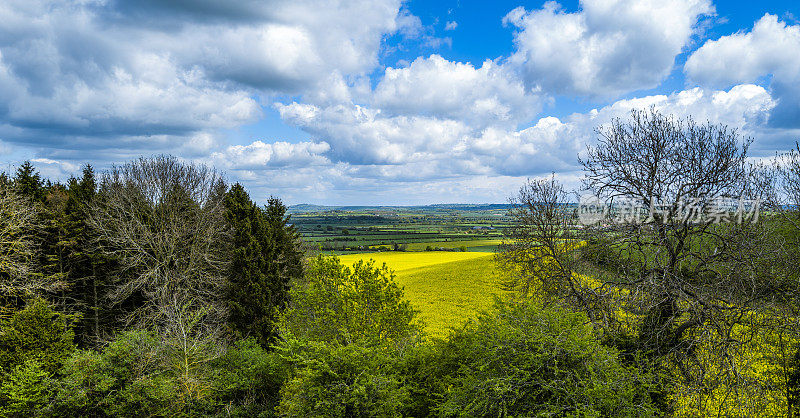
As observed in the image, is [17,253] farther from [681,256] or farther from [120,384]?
[681,256]

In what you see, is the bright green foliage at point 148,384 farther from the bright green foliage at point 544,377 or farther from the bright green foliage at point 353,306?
the bright green foliage at point 544,377

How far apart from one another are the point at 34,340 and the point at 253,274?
11.2 m

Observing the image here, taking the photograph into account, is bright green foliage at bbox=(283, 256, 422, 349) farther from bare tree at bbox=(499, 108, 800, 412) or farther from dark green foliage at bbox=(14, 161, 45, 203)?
dark green foliage at bbox=(14, 161, 45, 203)

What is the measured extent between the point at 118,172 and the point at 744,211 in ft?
122

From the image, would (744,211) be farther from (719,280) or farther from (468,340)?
(468,340)

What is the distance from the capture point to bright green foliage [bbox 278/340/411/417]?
11.1m

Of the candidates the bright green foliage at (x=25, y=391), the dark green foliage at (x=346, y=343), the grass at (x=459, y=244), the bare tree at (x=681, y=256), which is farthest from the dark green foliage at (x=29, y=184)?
the grass at (x=459, y=244)

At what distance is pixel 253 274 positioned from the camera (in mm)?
24891

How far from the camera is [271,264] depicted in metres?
25.9

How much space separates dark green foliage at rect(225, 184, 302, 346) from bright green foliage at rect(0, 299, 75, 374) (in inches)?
339

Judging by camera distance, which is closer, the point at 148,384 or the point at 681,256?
the point at 681,256

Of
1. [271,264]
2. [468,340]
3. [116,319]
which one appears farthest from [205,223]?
[468,340]

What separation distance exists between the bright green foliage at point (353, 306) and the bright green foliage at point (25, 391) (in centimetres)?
1339

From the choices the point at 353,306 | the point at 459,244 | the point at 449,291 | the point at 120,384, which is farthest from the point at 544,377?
the point at 459,244
